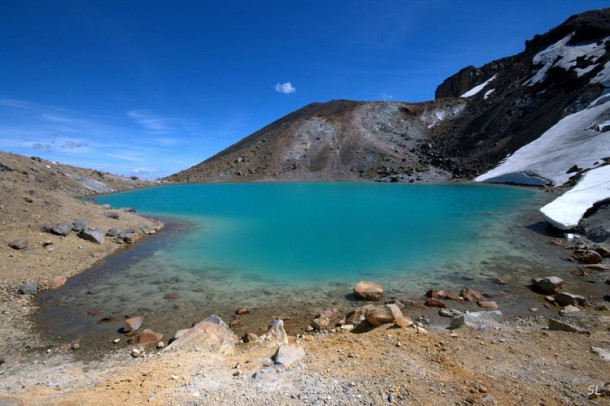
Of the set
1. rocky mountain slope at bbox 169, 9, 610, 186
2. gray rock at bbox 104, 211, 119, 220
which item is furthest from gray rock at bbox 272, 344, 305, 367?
rocky mountain slope at bbox 169, 9, 610, 186

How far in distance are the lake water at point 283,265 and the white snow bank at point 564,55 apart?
47195mm

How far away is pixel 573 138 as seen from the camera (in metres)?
37.7

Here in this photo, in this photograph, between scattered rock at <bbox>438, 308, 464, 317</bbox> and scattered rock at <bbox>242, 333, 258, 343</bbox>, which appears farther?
scattered rock at <bbox>438, 308, 464, 317</bbox>

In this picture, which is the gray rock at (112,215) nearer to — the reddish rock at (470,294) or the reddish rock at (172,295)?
the reddish rock at (172,295)

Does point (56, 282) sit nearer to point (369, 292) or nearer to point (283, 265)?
point (283, 265)

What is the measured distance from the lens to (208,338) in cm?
683

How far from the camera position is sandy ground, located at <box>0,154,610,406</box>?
431 centimetres

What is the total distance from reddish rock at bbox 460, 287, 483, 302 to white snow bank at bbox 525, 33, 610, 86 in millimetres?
58550

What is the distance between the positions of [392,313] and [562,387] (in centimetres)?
326

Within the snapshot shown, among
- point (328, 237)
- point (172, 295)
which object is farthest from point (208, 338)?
point (328, 237)

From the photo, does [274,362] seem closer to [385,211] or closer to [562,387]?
[562,387]

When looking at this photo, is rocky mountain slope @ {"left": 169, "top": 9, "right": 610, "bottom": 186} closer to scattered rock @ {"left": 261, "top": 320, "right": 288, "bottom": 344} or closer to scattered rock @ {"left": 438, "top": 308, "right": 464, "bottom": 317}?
scattered rock @ {"left": 438, "top": 308, "right": 464, "bottom": 317}

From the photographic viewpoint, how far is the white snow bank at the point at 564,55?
51344mm

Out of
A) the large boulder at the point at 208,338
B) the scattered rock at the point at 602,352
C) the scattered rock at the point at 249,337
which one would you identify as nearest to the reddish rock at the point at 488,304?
the scattered rock at the point at 602,352
